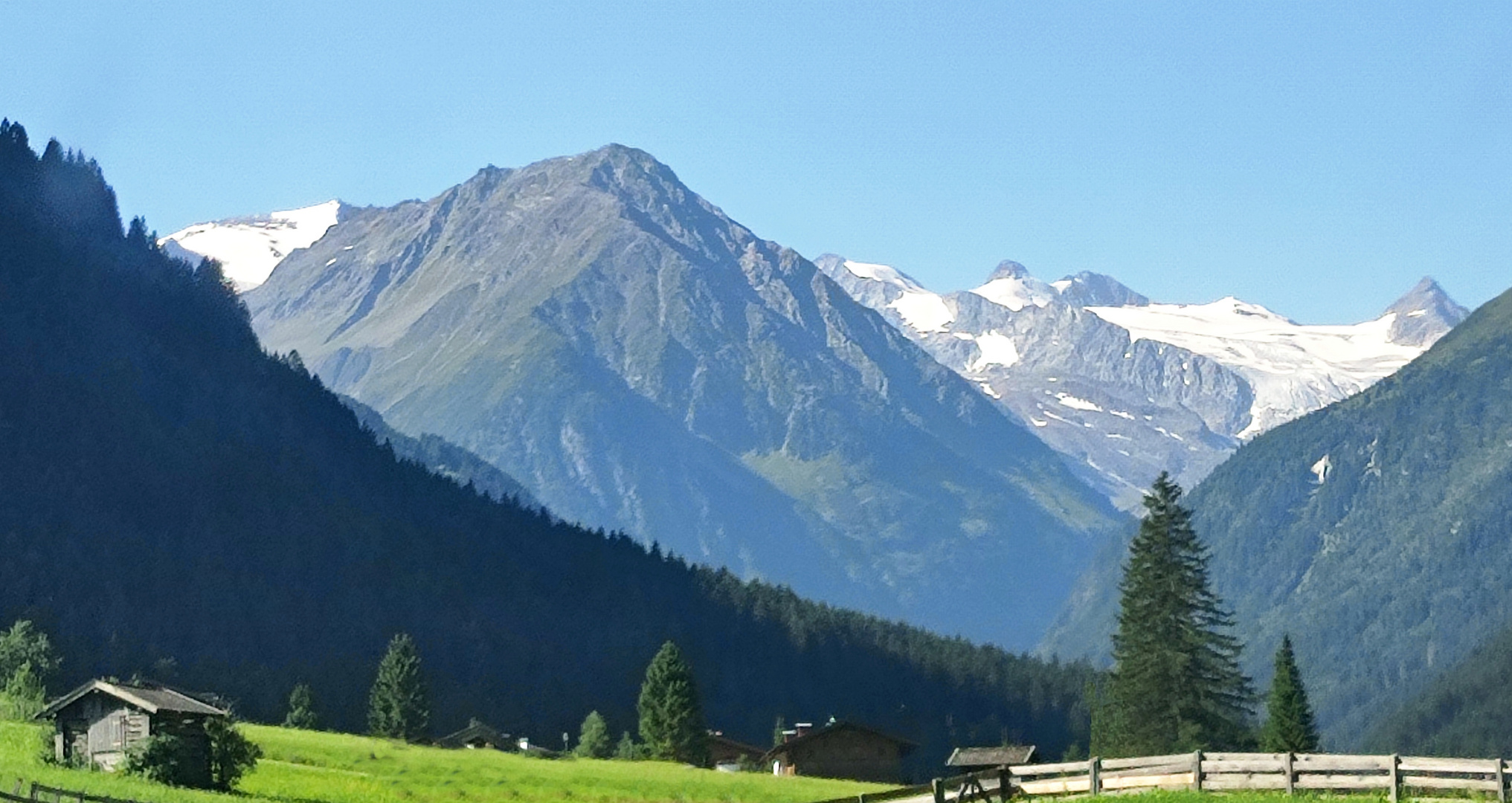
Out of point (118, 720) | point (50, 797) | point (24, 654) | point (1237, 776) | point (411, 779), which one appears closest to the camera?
point (1237, 776)

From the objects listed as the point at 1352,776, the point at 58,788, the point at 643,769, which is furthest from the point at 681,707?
the point at 1352,776

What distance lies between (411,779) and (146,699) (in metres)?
14.9

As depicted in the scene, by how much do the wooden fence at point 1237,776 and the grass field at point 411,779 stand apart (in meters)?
32.6

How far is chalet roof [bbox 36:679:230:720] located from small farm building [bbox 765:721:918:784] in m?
82.3

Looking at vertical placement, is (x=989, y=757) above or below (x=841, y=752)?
below

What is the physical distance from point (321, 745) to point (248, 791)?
2856 centimetres

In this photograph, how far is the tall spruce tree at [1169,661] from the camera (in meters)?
125

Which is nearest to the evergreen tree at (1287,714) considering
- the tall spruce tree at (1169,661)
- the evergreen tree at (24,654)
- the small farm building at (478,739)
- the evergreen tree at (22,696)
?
the tall spruce tree at (1169,661)

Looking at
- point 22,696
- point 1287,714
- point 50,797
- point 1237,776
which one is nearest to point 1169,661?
point 1287,714

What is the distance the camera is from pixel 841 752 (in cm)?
18625

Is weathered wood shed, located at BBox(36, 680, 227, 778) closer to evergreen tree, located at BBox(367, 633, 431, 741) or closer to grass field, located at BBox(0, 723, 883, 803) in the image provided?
grass field, located at BBox(0, 723, 883, 803)

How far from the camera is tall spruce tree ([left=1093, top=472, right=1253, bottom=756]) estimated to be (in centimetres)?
12525

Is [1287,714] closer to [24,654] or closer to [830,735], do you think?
[830,735]

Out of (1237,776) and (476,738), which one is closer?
(1237,776)
